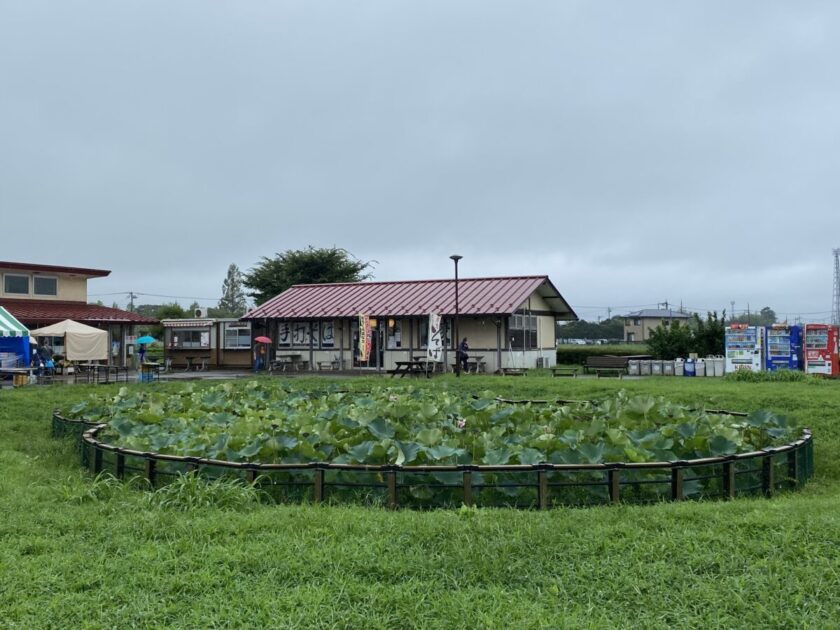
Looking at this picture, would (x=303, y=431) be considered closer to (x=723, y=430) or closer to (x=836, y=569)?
(x=723, y=430)

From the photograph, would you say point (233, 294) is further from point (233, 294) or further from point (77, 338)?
point (77, 338)

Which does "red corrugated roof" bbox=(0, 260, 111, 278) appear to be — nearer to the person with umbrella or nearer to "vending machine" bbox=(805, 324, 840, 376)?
the person with umbrella

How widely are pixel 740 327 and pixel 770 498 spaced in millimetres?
17884

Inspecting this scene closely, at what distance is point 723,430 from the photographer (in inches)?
257

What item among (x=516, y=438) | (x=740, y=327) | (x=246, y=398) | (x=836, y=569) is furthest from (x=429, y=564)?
(x=740, y=327)

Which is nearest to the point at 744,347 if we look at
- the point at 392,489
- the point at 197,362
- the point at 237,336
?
the point at 392,489

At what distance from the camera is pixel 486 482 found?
17.6 feet

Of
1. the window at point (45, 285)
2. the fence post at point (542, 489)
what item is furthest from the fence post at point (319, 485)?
the window at point (45, 285)

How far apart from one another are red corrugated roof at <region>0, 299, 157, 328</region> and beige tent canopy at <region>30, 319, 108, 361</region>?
2.82 m

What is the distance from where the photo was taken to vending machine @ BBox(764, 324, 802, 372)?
2102 cm

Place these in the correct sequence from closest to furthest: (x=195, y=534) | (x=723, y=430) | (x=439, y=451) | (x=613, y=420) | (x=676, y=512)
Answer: (x=195, y=534)
(x=676, y=512)
(x=439, y=451)
(x=723, y=430)
(x=613, y=420)

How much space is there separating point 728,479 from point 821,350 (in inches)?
702

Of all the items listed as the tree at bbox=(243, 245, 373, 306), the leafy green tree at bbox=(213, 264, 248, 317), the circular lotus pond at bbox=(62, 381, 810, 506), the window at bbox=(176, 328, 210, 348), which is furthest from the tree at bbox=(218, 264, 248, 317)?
the circular lotus pond at bbox=(62, 381, 810, 506)

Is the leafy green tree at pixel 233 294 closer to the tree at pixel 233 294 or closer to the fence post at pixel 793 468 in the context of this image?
the tree at pixel 233 294
